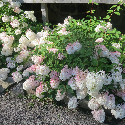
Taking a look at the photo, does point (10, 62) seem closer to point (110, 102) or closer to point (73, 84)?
point (73, 84)

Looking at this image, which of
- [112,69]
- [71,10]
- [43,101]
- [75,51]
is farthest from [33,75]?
[71,10]

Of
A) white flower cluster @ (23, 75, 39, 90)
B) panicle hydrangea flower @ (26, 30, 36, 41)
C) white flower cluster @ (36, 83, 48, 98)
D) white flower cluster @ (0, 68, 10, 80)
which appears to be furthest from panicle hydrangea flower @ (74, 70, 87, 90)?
white flower cluster @ (0, 68, 10, 80)

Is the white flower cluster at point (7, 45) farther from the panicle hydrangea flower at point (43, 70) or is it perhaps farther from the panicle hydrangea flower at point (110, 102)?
the panicle hydrangea flower at point (110, 102)

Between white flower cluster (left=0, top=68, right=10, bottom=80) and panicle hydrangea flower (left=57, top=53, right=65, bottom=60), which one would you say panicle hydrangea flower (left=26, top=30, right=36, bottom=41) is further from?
panicle hydrangea flower (left=57, top=53, right=65, bottom=60)

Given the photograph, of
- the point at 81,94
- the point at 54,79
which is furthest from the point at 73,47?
the point at 81,94

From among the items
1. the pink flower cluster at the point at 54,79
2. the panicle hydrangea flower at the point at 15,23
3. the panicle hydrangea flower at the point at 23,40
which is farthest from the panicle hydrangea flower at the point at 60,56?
the panicle hydrangea flower at the point at 15,23

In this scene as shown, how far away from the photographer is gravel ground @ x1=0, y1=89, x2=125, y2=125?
2.43m

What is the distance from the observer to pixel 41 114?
257 centimetres

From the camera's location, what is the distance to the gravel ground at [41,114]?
243 cm

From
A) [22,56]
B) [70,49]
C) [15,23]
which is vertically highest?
[15,23]

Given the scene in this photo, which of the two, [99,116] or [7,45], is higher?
[7,45]

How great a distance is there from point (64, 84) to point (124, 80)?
973 mm

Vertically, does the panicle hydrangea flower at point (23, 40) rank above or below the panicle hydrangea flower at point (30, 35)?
below

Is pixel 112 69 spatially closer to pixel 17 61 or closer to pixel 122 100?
pixel 122 100
